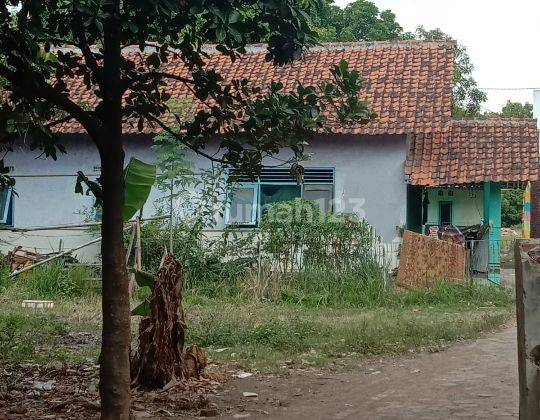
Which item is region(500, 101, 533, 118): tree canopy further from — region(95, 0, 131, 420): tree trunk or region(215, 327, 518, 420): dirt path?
region(95, 0, 131, 420): tree trunk

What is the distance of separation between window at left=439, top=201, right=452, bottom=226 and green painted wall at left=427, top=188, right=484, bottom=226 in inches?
4.1

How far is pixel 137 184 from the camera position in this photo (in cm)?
766

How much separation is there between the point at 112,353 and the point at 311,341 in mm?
4588

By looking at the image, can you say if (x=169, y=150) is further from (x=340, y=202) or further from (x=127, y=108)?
(x=127, y=108)

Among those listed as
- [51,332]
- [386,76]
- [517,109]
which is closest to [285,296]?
[51,332]

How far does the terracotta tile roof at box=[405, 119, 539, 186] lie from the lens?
16484mm

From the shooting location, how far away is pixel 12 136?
6910 millimetres

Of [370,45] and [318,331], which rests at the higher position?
[370,45]

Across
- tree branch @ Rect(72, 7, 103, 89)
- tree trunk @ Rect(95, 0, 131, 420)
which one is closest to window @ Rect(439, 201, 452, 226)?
tree branch @ Rect(72, 7, 103, 89)

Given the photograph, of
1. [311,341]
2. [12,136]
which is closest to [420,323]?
[311,341]

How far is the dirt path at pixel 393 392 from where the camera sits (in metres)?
6.73

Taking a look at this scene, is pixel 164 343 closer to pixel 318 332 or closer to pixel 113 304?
pixel 113 304

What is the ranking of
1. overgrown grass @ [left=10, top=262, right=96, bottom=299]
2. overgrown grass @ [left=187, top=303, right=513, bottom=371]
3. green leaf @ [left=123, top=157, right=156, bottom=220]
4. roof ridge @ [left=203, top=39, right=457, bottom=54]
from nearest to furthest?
1. green leaf @ [left=123, top=157, right=156, bottom=220]
2. overgrown grass @ [left=187, top=303, right=513, bottom=371]
3. overgrown grass @ [left=10, top=262, right=96, bottom=299]
4. roof ridge @ [left=203, top=39, right=457, bottom=54]

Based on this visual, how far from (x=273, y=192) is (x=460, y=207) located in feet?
24.7
